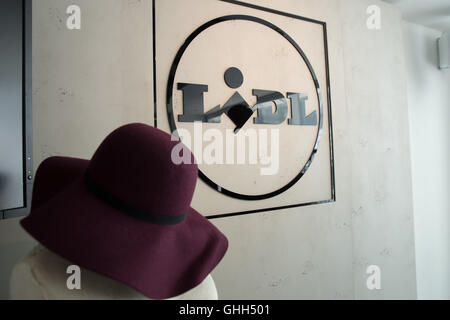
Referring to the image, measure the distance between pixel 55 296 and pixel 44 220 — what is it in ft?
0.50

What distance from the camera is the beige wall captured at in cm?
125

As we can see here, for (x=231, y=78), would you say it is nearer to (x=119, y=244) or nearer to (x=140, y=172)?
(x=140, y=172)

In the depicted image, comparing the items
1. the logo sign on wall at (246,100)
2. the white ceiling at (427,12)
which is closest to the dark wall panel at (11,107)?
the logo sign on wall at (246,100)

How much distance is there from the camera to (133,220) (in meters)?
0.64

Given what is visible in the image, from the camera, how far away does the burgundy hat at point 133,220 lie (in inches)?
23.0

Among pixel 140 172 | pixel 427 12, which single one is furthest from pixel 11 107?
pixel 427 12

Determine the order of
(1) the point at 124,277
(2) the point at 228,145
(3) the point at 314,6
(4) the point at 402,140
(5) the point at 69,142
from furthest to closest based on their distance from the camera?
(4) the point at 402,140 → (3) the point at 314,6 → (2) the point at 228,145 → (5) the point at 69,142 → (1) the point at 124,277

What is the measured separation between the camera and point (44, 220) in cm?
60

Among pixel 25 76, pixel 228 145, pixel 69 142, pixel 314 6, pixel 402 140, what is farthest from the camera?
pixel 402 140

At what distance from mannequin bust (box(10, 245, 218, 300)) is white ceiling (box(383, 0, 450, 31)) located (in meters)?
2.74

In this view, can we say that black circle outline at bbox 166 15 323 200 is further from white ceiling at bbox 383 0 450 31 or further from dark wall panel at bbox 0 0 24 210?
white ceiling at bbox 383 0 450 31

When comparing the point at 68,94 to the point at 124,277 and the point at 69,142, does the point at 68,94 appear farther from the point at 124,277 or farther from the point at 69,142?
the point at 124,277
